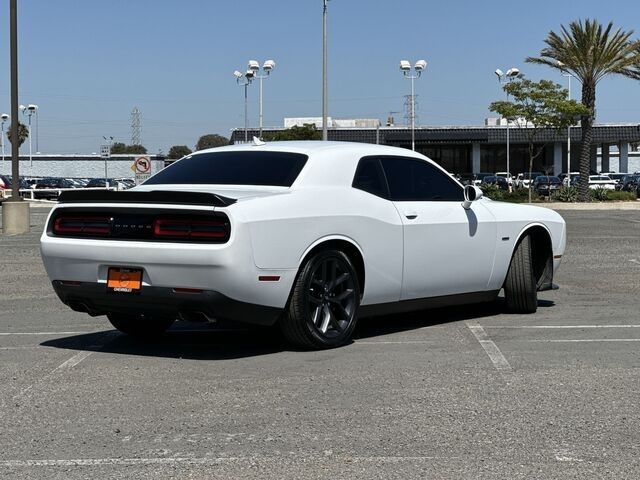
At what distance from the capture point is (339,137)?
7875 cm

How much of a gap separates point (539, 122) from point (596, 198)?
4.88 m

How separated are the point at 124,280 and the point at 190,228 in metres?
0.67

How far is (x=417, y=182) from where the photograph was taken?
8.47 meters

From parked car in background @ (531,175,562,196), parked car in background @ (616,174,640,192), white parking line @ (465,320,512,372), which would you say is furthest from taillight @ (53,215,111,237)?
parked car in background @ (616,174,640,192)

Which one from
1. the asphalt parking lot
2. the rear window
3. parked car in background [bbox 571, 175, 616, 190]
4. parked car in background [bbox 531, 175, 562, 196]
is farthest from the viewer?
parked car in background [bbox 571, 175, 616, 190]

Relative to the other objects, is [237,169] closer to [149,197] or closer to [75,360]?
[149,197]

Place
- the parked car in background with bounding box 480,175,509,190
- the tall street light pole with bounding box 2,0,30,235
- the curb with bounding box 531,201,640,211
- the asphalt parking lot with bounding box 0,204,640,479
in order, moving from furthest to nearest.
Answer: the parked car in background with bounding box 480,175,509,190
the curb with bounding box 531,201,640,211
the tall street light pole with bounding box 2,0,30,235
the asphalt parking lot with bounding box 0,204,640,479

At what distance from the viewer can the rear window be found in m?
7.65

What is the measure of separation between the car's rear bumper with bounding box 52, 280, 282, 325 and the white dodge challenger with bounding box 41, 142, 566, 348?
0.01m

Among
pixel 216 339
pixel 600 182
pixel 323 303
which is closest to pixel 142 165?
pixel 216 339

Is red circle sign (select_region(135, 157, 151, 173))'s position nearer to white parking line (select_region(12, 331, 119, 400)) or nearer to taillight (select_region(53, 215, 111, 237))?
white parking line (select_region(12, 331, 119, 400))

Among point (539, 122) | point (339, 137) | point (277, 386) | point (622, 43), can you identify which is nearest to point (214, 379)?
point (277, 386)

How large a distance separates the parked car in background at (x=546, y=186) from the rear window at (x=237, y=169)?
142 ft

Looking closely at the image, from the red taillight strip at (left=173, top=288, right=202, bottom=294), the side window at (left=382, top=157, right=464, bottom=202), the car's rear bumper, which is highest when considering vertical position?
the side window at (left=382, top=157, right=464, bottom=202)
